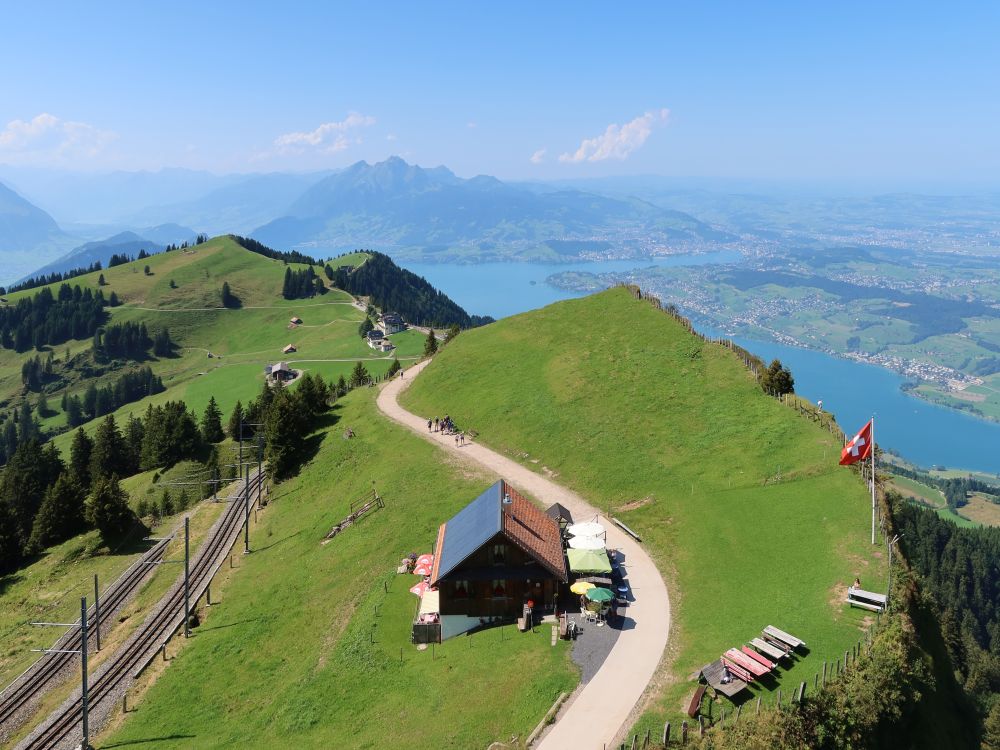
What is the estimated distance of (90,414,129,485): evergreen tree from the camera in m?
107

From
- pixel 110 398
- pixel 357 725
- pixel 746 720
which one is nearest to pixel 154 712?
pixel 357 725

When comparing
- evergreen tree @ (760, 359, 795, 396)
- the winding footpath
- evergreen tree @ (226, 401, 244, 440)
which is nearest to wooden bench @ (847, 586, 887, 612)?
the winding footpath

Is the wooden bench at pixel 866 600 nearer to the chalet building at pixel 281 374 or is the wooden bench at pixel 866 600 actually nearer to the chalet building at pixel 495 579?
the chalet building at pixel 495 579

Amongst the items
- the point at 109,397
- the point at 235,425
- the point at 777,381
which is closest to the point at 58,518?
the point at 235,425

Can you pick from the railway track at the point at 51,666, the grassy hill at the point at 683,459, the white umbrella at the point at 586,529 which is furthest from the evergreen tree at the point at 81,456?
the white umbrella at the point at 586,529

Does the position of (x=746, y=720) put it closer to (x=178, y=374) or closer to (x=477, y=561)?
(x=477, y=561)

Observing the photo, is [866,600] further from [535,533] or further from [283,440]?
[283,440]

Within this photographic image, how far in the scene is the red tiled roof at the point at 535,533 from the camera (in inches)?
1513

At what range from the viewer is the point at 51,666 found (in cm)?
5012

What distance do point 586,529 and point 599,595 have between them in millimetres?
8910

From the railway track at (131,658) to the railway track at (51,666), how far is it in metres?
3.52

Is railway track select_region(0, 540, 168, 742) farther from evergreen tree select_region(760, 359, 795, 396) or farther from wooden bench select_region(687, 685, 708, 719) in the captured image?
evergreen tree select_region(760, 359, 795, 396)

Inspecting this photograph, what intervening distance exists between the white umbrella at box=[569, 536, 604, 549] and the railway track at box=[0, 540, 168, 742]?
3789 cm

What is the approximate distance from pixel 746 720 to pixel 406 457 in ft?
156
